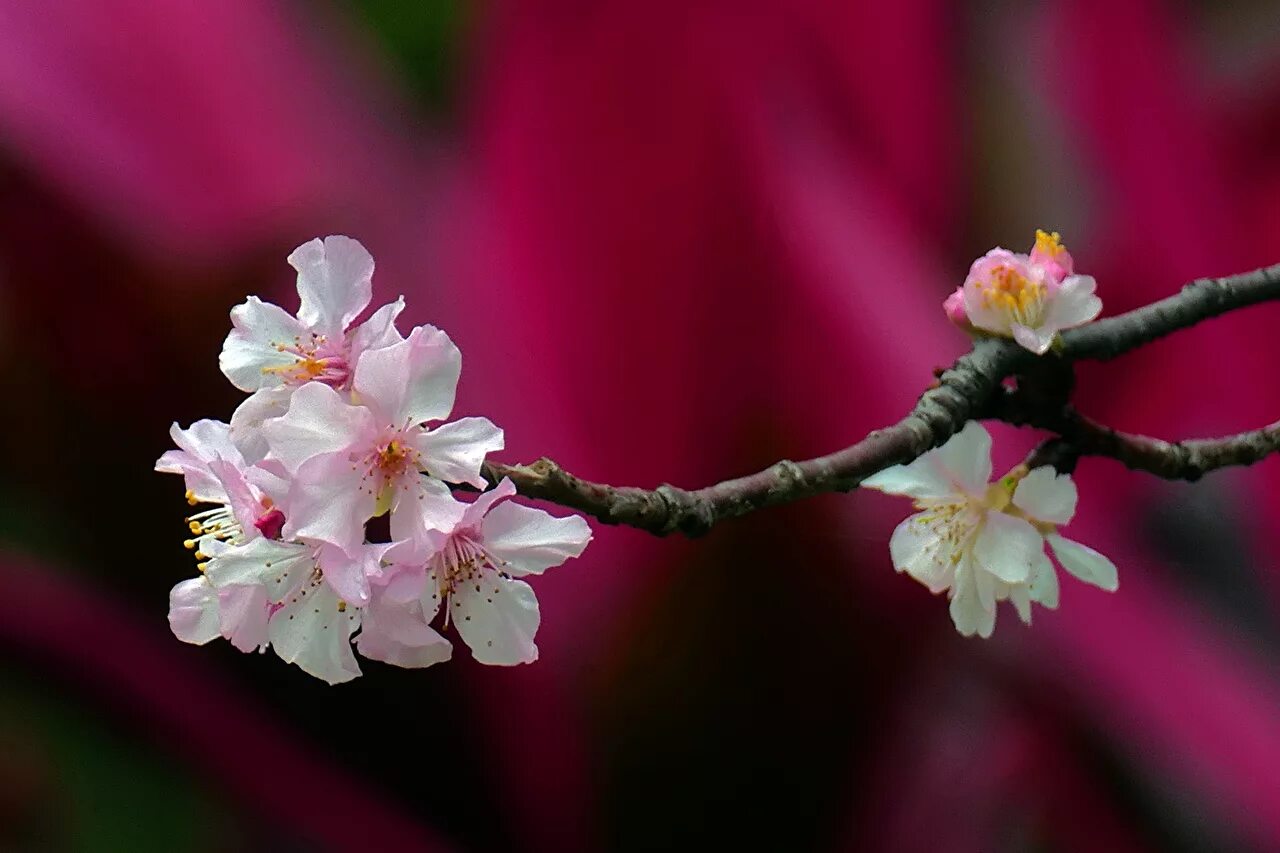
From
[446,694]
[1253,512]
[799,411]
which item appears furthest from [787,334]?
[1253,512]

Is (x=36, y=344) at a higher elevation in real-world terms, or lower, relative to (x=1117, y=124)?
lower

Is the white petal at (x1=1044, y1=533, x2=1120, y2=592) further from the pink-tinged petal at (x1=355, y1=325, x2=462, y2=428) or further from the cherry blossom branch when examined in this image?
the pink-tinged petal at (x1=355, y1=325, x2=462, y2=428)

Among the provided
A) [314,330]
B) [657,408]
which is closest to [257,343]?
[314,330]

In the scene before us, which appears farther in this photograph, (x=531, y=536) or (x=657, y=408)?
(x=657, y=408)

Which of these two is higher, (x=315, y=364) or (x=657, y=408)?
(x=657, y=408)

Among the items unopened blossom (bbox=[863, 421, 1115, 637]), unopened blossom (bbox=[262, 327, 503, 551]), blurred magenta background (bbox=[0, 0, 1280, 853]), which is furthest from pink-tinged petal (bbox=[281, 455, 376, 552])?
blurred magenta background (bbox=[0, 0, 1280, 853])

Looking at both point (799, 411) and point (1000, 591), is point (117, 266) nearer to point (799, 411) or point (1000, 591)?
point (799, 411)

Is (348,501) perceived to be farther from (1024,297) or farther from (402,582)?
(1024,297)
